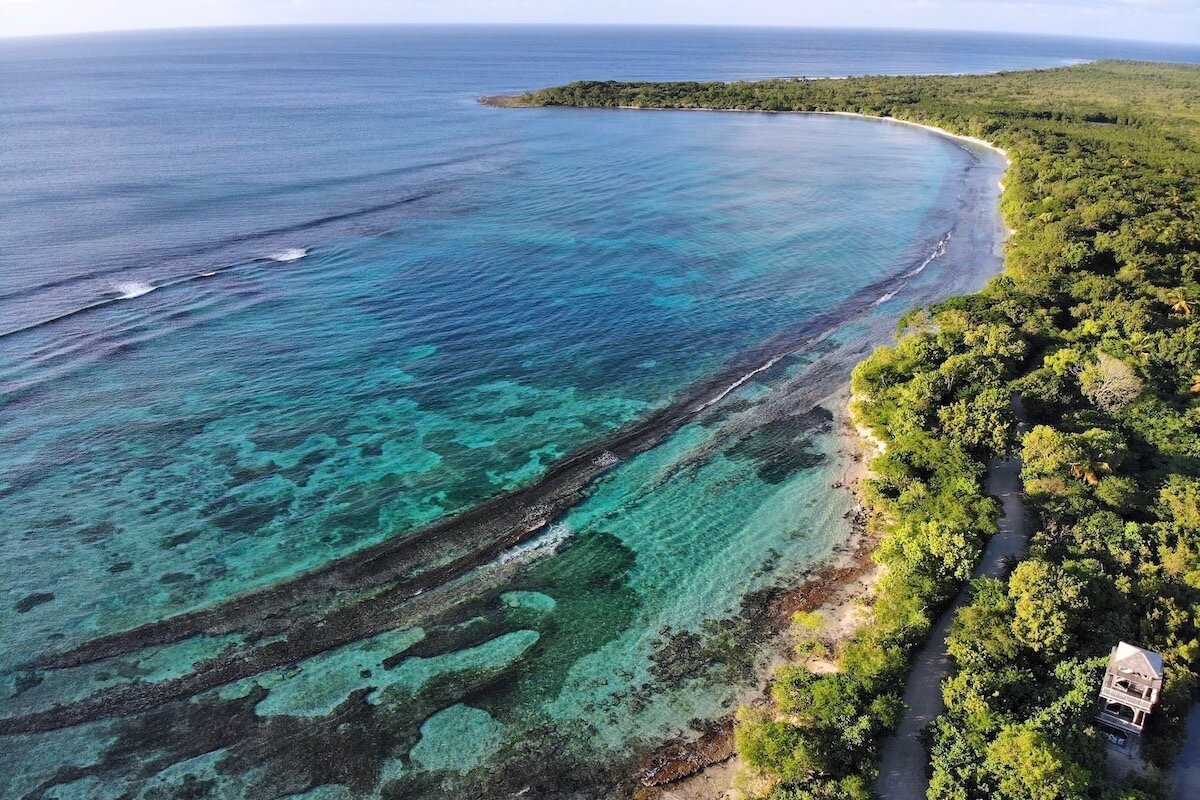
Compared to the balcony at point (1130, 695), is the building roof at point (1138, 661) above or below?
above

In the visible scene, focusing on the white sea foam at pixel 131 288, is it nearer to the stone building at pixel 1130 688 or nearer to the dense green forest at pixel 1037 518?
the dense green forest at pixel 1037 518

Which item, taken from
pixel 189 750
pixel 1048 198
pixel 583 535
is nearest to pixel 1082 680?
Result: pixel 583 535

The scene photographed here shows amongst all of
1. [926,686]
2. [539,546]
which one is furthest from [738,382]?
[926,686]

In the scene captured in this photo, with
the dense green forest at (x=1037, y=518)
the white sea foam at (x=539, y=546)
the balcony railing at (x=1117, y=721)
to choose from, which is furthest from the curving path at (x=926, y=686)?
the white sea foam at (x=539, y=546)

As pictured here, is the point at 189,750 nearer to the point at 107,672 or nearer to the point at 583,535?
the point at 107,672

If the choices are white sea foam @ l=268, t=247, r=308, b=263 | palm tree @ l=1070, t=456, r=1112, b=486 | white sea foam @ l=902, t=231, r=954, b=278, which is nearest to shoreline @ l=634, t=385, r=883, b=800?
palm tree @ l=1070, t=456, r=1112, b=486

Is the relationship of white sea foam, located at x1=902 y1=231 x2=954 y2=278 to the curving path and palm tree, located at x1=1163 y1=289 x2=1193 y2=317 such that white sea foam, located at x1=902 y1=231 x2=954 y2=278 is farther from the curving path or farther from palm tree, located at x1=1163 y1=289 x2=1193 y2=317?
the curving path
